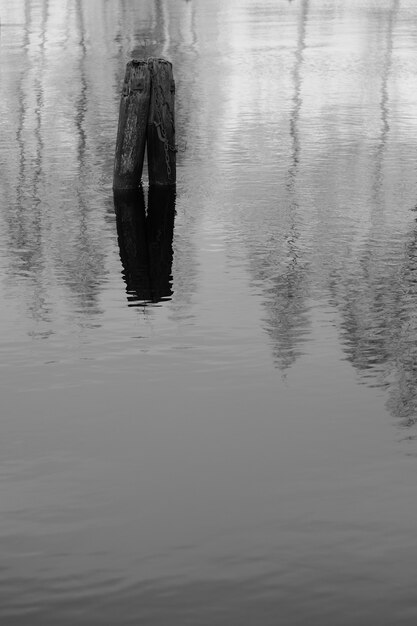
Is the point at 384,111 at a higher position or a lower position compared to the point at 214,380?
lower

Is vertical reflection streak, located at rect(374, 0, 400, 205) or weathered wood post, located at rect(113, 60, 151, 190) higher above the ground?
weathered wood post, located at rect(113, 60, 151, 190)

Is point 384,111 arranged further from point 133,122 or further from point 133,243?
point 133,243

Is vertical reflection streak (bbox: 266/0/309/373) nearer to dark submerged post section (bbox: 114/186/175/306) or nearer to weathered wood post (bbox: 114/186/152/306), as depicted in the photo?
dark submerged post section (bbox: 114/186/175/306)

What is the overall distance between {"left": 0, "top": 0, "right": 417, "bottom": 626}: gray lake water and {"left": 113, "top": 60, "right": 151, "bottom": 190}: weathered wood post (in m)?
0.33

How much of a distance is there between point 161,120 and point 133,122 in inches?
12.4

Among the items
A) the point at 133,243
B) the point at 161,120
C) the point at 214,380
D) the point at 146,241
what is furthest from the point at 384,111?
the point at 214,380

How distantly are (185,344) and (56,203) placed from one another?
18.3ft

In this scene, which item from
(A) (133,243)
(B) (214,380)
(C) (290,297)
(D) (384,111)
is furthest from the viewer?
(D) (384,111)

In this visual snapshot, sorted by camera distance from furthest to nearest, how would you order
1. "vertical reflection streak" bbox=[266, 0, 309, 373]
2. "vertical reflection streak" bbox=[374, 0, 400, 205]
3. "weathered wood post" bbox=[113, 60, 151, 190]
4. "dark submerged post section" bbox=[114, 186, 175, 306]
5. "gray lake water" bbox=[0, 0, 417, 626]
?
"vertical reflection streak" bbox=[374, 0, 400, 205]
"weathered wood post" bbox=[113, 60, 151, 190]
"dark submerged post section" bbox=[114, 186, 175, 306]
"vertical reflection streak" bbox=[266, 0, 309, 373]
"gray lake water" bbox=[0, 0, 417, 626]

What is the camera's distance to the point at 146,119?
45.3 ft

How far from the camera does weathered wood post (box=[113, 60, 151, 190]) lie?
13547 mm

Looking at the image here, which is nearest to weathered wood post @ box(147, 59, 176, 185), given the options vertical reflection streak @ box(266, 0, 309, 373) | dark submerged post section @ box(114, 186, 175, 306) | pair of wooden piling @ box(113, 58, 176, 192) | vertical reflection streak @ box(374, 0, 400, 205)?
pair of wooden piling @ box(113, 58, 176, 192)

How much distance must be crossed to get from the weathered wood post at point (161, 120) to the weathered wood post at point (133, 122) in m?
0.07

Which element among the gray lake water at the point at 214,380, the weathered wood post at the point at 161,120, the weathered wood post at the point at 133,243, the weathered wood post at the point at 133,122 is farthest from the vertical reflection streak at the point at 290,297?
the weathered wood post at the point at 133,122
